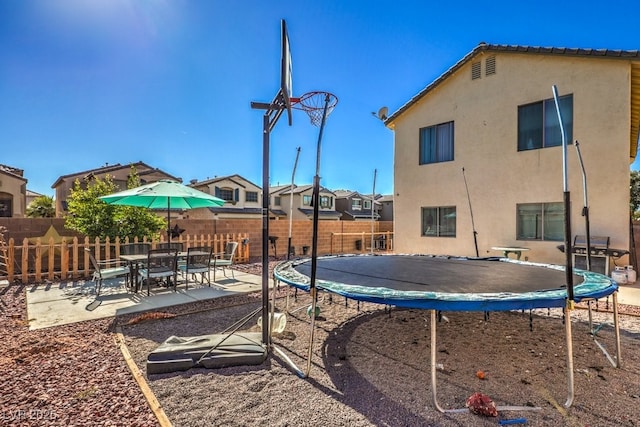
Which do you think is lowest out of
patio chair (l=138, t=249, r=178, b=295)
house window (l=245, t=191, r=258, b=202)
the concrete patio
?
the concrete patio

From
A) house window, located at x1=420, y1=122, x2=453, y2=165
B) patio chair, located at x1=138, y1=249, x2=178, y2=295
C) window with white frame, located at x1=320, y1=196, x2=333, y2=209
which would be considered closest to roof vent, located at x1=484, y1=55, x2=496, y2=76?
house window, located at x1=420, y1=122, x2=453, y2=165

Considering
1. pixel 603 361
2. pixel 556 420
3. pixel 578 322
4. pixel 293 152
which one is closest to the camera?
pixel 556 420

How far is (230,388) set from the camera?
2.79 metres

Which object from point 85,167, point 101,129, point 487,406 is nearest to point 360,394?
point 487,406

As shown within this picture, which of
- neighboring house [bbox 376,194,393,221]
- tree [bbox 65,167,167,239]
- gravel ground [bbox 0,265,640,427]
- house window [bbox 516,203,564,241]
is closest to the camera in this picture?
gravel ground [bbox 0,265,640,427]

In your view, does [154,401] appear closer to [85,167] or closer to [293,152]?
[293,152]

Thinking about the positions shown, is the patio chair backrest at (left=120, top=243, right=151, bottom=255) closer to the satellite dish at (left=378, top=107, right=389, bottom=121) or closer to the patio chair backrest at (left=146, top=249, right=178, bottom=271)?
the patio chair backrest at (left=146, top=249, right=178, bottom=271)

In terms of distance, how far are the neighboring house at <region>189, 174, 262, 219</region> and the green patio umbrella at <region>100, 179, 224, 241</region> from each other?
2012 cm

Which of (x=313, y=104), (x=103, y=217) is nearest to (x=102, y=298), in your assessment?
(x=103, y=217)

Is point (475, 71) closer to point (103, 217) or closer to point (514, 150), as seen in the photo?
point (514, 150)

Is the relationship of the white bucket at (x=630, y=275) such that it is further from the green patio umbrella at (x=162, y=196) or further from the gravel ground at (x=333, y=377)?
the green patio umbrella at (x=162, y=196)

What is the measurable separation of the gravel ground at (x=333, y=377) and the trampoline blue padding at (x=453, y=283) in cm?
75

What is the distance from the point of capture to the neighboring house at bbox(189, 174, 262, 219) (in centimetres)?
2823

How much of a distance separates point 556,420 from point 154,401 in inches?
118
